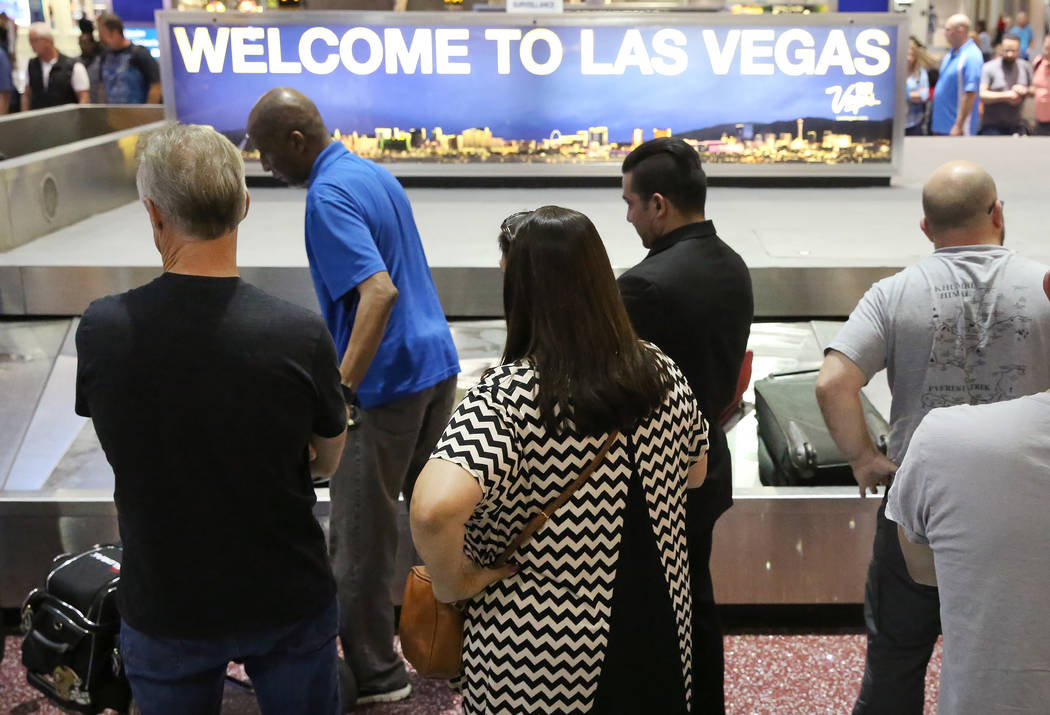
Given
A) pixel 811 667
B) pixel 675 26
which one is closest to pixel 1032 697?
pixel 811 667

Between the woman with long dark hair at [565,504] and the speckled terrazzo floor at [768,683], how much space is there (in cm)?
121

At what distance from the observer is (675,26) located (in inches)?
255

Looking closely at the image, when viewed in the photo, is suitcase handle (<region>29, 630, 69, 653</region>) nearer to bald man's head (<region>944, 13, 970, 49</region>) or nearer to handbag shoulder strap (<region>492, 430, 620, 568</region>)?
handbag shoulder strap (<region>492, 430, 620, 568</region>)

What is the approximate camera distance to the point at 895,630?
95.3 inches

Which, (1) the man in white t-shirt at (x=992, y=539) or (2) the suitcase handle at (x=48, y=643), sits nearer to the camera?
(1) the man in white t-shirt at (x=992, y=539)

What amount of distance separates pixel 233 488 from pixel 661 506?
695 millimetres

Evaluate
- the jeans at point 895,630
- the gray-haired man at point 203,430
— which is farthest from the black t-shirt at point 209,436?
the jeans at point 895,630

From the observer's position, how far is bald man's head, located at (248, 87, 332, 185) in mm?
2684

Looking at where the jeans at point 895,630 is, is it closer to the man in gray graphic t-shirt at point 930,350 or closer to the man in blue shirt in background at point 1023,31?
the man in gray graphic t-shirt at point 930,350

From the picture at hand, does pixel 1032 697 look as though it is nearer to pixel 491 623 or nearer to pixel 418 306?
pixel 491 623

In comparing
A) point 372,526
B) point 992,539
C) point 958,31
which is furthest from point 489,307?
point 958,31

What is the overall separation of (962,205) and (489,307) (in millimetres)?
2274

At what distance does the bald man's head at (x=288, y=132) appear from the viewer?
268 centimetres

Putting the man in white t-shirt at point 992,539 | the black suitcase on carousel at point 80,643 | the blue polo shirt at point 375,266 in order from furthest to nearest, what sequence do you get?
the blue polo shirt at point 375,266
the black suitcase on carousel at point 80,643
the man in white t-shirt at point 992,539
